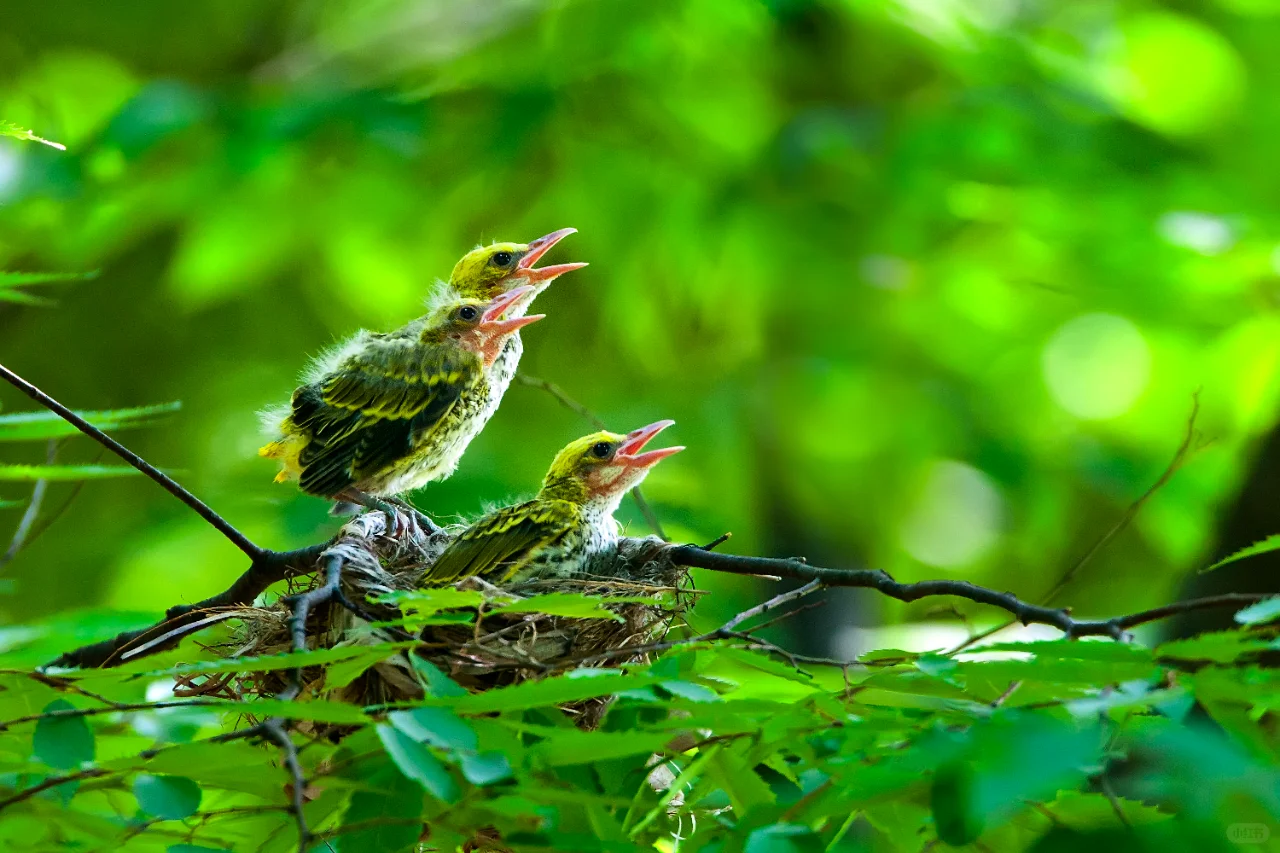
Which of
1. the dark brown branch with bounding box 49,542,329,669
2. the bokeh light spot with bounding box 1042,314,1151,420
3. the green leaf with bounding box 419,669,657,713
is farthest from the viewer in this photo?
the bokeh light spot with bounding box 1042,314,1151,420

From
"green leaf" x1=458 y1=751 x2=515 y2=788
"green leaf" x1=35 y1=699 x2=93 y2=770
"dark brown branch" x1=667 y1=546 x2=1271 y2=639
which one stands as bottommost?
"dark brown branch" x1=667 y1=546 x2=1271 y2=639

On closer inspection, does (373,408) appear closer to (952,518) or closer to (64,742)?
(64,742)

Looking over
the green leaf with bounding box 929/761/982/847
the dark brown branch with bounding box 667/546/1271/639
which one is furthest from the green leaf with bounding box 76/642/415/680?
the dark brown branch with bounding box 667/546/1271/639

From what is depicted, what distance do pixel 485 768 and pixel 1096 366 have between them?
6.52 m

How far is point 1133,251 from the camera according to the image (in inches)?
220

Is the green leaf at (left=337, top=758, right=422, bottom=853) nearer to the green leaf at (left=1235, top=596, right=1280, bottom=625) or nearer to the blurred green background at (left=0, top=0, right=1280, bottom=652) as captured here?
the green leaf at (left=1235, top=596, right=1280, bottom=625)

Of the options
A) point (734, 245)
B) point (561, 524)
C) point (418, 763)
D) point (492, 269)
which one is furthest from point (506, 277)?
point (418, 763)

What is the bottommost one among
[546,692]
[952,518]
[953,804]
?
[952,518]

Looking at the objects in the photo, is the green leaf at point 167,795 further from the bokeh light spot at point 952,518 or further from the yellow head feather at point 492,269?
the bokeh light spot at point 952,518

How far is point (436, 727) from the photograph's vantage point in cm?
145

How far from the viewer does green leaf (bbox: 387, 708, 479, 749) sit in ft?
4.68

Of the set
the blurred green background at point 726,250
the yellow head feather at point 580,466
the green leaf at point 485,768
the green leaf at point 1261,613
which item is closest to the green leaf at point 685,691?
the green leaf at point 485,768

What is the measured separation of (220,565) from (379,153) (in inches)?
92.5

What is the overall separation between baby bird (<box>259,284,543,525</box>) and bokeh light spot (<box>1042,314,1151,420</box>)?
13.7 ft
